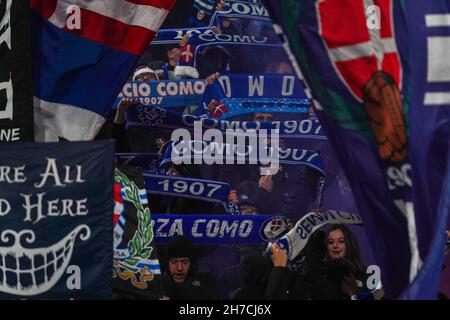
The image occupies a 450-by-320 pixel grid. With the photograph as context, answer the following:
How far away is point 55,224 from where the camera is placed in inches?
252

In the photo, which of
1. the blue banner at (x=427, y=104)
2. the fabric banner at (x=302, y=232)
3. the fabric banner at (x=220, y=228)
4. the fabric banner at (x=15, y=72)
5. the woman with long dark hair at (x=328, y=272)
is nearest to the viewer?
the blue banner at (x=427, y=104)

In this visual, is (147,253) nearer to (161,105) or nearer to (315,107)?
(315,107)

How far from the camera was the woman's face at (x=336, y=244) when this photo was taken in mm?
8250

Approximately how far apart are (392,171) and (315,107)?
2.07 ft

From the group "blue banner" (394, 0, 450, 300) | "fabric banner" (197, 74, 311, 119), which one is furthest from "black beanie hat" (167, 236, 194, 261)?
"fabric banner" (197, 74, 311, 119)

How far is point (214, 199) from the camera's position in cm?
1002

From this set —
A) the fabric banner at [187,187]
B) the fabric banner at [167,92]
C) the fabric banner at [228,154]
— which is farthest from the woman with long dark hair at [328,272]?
the fabric banner at [167,92]

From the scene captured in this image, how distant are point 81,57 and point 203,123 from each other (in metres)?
3.27

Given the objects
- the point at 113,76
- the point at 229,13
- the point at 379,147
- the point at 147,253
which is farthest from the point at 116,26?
the point at 229,13

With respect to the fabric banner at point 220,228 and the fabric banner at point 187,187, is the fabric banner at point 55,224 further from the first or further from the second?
the fabric banner at point 187,187

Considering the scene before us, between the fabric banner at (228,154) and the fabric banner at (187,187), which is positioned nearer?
the fabric banner at (187,187)

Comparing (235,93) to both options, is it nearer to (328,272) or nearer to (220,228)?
(220,228)

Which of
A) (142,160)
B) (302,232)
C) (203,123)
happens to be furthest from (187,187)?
(302,232)

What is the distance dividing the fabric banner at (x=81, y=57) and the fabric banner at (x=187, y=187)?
78.1 inches
